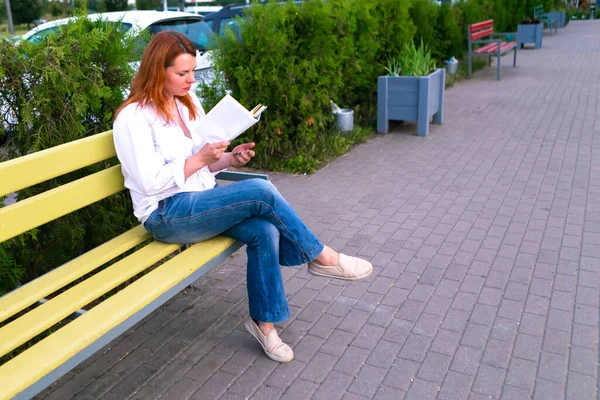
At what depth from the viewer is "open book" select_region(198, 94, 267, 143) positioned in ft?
9.67

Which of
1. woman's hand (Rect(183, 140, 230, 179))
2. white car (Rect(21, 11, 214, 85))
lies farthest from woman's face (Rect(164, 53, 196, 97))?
white car (Rect(21, 11, 214, 85))

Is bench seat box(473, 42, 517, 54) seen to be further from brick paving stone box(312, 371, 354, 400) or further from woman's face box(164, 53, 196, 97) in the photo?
brick paving stone box(312, 371, 354, 400)

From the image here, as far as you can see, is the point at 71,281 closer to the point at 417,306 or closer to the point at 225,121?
the point at 225,121

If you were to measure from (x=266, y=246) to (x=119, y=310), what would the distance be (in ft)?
2.56

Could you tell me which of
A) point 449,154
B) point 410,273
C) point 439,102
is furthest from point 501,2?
point 410,273

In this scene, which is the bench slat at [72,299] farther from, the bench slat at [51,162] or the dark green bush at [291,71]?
the dark green bush at [291,71]

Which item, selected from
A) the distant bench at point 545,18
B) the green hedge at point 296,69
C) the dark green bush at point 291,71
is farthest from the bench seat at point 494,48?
the distant bench at point 545,18

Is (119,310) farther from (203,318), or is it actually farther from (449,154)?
(449,154)

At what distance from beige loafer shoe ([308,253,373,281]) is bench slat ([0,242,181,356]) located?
0.75m

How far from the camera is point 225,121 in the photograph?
9.81ft

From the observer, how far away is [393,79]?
7656 millimetres

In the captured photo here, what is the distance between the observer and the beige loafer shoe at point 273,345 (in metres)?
3.05

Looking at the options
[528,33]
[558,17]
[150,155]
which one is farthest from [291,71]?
[558,17]

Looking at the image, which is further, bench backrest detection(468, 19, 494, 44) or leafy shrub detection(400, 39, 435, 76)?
bench backrest detection(468, 19, 494, 44)
